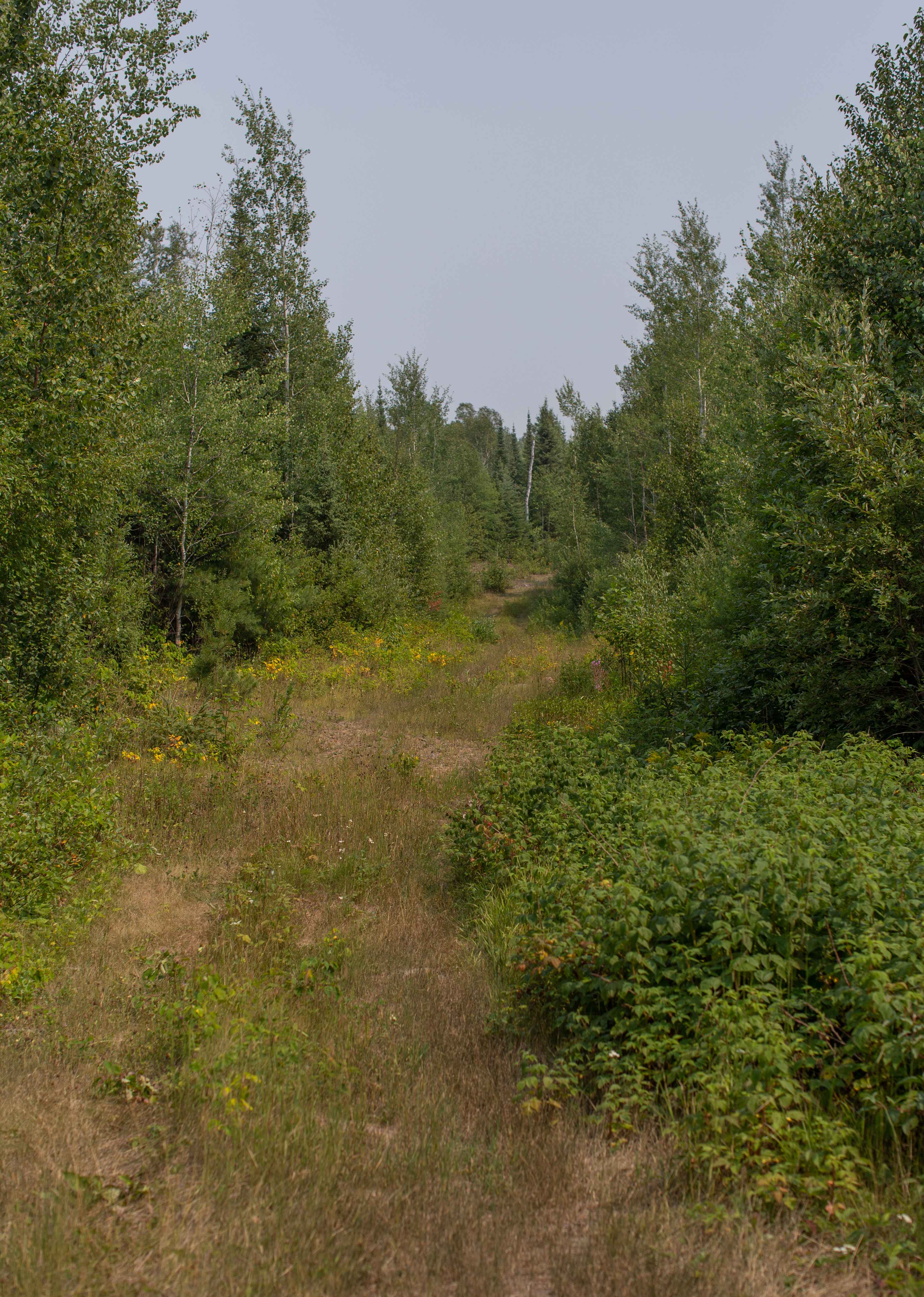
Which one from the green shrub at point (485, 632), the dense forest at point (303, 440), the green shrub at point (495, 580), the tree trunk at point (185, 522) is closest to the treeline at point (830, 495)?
the dense forest at point (303, 440)

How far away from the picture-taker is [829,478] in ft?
24.6

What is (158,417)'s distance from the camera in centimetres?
1534

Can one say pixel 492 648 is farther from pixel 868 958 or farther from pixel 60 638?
pixel 868 958

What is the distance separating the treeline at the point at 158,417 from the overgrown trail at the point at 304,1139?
4.78 meters

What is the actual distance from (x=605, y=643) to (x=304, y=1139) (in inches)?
652

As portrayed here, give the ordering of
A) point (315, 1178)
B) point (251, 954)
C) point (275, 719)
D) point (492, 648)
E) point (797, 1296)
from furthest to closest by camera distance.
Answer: point (492, 648) < point (275, 719) < point (251, 954) < point (315, 1178) < point (797, 1296)

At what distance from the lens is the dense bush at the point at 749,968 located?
3.02 m

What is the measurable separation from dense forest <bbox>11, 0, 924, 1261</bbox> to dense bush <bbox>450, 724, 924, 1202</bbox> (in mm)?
21

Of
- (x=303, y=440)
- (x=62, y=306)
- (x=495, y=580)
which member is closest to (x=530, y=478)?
(x=495, y=580)

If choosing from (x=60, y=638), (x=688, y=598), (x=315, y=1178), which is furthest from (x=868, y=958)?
(x=688, y=598)

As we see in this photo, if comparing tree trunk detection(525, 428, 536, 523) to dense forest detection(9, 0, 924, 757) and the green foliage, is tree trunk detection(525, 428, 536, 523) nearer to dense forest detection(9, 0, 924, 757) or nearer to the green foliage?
dense forest detection(9, 0, 924, 757)

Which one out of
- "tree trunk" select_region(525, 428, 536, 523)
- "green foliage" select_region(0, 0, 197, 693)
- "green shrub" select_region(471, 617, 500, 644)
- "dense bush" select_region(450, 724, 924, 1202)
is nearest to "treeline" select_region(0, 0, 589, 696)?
"green foliage" select_region(0, 0, 197, 693)

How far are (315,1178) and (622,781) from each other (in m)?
4.29

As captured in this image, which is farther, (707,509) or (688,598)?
(707,509)
